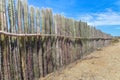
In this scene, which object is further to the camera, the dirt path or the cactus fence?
the dirt path

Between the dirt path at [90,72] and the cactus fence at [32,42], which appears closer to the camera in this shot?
the cactus fence at [32,42]

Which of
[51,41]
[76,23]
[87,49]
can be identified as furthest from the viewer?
[87,49]

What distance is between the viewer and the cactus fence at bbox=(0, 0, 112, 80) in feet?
16.4

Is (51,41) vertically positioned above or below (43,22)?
below

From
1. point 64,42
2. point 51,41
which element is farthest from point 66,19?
point 51,41

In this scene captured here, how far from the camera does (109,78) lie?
274 inches

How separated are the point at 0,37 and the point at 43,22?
2.21m

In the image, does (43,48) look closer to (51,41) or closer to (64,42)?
(51,41)

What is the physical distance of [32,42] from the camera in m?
6.06

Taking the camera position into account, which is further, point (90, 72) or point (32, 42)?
point (90, 72)

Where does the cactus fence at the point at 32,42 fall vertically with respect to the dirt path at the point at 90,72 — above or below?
above

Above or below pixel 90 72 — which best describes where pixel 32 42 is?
above

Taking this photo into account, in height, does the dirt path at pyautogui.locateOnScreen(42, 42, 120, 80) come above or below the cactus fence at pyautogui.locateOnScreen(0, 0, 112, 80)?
below

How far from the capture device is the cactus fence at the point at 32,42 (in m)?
5.00
